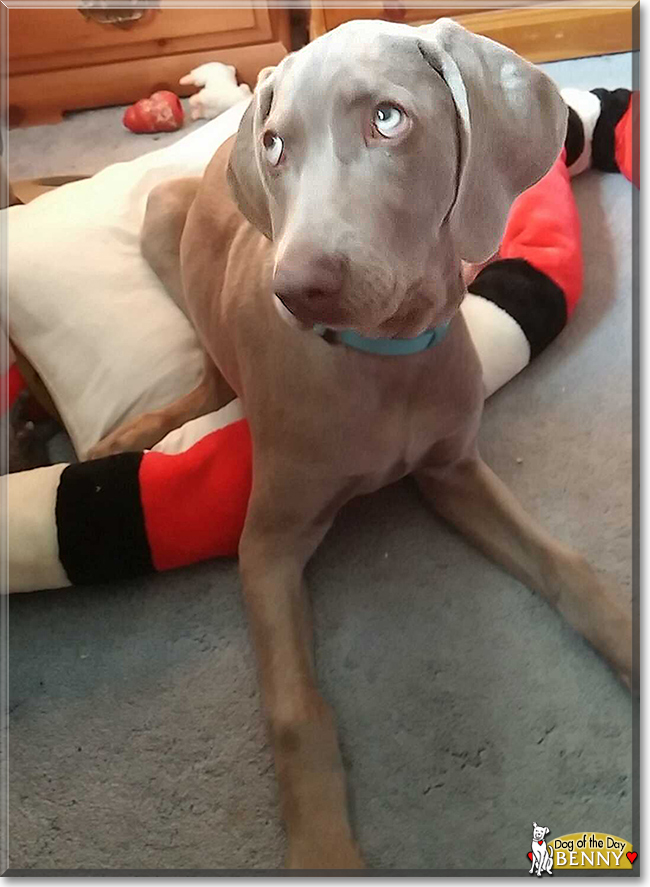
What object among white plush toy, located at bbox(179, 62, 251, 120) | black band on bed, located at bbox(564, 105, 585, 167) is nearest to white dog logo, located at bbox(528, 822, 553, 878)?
black band on bed, located at bbox(564, 105, 585, 167)

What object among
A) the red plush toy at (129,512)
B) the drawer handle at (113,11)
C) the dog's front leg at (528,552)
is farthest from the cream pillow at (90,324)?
the drawer handle at (113,11)

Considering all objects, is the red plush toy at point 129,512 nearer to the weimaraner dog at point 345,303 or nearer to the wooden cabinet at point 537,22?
the weimaraner dog at point 345,303

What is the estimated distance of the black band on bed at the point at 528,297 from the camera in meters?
1.43

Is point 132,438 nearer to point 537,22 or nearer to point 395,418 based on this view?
point 395,418

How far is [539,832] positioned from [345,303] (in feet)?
2.07

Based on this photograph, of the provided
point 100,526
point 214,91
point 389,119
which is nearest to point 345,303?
point 389,119

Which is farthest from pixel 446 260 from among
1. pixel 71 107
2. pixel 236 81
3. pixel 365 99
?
pixel 71 107

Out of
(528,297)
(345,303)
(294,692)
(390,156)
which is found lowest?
(294,692)

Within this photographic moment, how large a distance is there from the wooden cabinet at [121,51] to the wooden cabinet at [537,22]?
16 centimetres

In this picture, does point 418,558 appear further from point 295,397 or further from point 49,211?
point 49,211

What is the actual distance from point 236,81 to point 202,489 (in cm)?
137

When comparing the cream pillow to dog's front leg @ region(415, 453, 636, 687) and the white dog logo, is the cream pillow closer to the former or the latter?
dog's front leg @ region(415, 453, 636, 687)

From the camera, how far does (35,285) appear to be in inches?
56.9

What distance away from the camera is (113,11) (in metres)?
2.14
